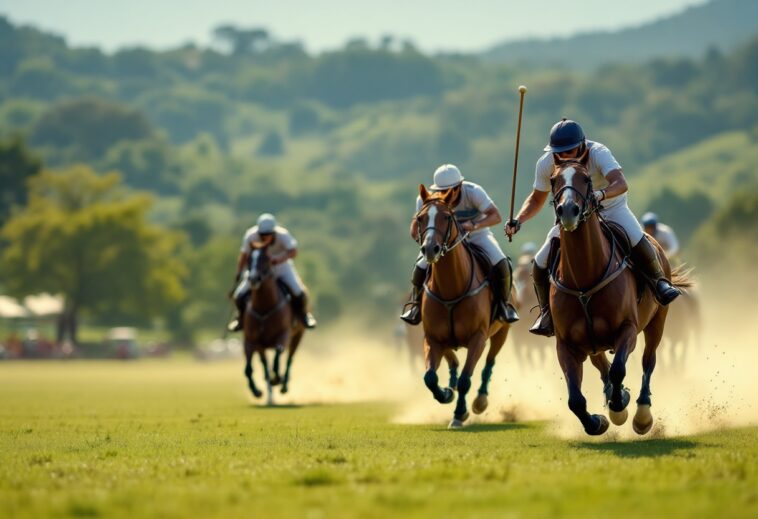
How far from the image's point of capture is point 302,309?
28.9 meters

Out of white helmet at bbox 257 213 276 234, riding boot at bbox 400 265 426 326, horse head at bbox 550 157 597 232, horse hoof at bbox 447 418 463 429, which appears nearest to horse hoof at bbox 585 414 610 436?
horse head at bbox 550 157 597 232

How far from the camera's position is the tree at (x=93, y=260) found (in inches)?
4205

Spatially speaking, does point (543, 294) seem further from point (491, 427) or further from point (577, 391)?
point (491, 427)

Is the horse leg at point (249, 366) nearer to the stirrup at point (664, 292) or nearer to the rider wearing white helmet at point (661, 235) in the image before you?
the rider wearing white helmet at point (661, 235)

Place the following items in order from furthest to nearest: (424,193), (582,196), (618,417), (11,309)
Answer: (11,309), (424,193), (618,417), (582,196)

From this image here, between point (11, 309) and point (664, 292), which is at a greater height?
point (11, 309)

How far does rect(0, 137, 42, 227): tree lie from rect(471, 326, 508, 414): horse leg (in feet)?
433

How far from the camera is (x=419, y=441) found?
53.8 feet

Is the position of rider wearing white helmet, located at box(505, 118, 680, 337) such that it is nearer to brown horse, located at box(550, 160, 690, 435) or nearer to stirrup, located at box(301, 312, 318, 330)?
brown horse, located at box(550, 160, 690, 435)

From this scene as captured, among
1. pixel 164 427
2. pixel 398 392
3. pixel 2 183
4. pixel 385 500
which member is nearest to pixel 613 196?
pixel 385 500

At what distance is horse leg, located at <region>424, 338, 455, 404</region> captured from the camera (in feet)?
61.2

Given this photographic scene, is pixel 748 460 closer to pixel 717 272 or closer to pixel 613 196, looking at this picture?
pixel 613 196

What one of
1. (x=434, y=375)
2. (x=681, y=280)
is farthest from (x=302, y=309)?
(x=681, y=280)

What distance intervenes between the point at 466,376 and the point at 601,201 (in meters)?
3.98
